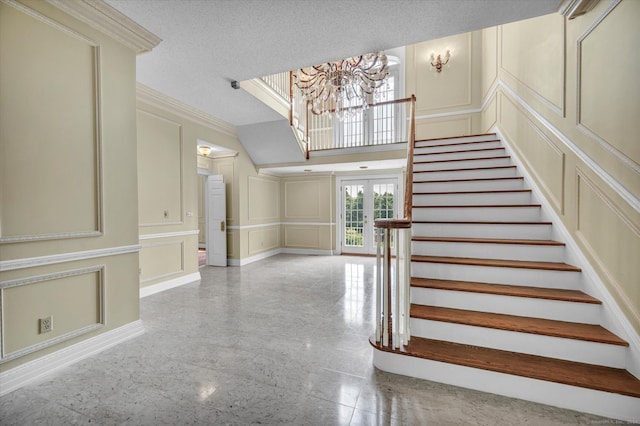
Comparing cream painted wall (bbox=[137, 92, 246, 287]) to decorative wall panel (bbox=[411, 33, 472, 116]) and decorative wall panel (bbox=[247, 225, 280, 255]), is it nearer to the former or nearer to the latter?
decorative wall panel (bbox=[247, 225, 280, 255])

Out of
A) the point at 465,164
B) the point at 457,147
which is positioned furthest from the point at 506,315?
the point at 457,147

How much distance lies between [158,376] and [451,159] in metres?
4.34

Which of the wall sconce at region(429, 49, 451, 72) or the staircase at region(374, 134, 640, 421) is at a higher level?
the wall sconce at region(429, 49, 451, 72)

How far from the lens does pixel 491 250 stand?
2.60 meters

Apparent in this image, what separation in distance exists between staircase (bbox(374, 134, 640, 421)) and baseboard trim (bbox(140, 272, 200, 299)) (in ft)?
11.4

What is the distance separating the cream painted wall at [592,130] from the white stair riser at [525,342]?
258 millimetres

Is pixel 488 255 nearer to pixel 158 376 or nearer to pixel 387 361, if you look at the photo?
pixel 387 361

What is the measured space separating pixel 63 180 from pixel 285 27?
2.26 meters

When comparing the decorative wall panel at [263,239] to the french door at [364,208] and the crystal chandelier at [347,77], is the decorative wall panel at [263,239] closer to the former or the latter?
the french door at [364,208]

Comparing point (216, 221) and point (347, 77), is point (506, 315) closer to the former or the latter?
point (347, 77)

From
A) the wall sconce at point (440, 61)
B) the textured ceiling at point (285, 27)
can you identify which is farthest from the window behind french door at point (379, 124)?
the textured ceiling at point (285, 27)

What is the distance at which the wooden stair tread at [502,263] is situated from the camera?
224 centimetres

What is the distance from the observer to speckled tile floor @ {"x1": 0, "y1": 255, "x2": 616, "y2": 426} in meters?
1.63

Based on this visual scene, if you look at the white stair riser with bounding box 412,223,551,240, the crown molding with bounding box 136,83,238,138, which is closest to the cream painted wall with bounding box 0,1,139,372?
the crown molding with bounding box 136,83,238,138
